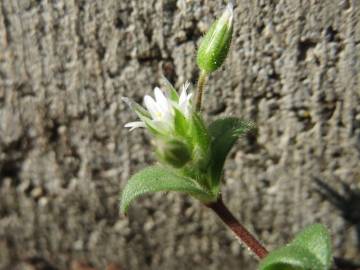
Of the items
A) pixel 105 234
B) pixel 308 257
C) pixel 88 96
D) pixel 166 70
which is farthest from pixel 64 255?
pixel 308 257

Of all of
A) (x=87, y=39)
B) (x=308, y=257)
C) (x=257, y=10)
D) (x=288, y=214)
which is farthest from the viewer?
(x=288, y=214)

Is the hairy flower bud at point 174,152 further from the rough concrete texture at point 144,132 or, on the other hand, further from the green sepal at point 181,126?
the rough concrete texture at point 144,132

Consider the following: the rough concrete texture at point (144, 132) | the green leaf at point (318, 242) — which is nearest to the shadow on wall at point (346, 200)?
the rough concrete texture at point (144, 132)

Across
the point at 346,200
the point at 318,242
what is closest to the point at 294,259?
the point at 318,242

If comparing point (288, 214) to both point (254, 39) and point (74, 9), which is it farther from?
point (74, 9)

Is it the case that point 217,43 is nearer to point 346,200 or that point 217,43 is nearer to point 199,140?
point 199,140

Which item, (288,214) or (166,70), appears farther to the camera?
(288,214)

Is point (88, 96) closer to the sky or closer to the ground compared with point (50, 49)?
closer to the ground

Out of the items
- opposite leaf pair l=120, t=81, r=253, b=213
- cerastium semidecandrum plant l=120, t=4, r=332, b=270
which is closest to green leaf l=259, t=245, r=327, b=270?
cerastium semidecandrum plant l=120, t=4, r=332, b=270
